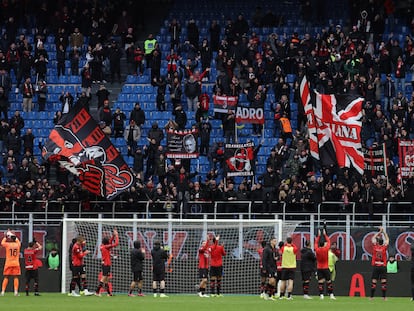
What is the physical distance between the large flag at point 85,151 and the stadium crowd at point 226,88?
3.21ft

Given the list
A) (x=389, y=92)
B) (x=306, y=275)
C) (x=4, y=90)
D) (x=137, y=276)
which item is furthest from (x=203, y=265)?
(x=4, y=90)

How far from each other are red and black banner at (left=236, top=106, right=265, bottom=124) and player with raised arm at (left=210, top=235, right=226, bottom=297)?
8.65 meters

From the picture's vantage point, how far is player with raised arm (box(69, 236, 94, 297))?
38.9m

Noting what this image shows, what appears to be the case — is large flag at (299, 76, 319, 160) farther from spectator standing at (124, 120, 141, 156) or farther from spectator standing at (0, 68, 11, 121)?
spectator standing at (0, 68, 11, 121)

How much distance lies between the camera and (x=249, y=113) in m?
47.7

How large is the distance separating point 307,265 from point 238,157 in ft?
21.5

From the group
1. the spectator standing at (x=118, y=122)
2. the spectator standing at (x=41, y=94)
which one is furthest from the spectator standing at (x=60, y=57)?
the spectator standing at (x=118, y=122)

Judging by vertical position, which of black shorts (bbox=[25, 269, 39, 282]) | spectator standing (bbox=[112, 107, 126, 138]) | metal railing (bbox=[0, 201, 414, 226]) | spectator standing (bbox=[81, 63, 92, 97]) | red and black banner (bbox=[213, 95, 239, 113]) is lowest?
black shorts (bbox=[25, 269, 39, 282])

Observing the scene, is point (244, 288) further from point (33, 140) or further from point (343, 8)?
point (343, 8)

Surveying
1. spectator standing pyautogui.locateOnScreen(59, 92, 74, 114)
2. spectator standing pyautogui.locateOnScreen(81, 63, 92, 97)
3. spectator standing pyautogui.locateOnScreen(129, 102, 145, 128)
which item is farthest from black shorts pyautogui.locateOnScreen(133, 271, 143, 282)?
Result: spectator standing pyautogui.locateOnScreen(81, 63, 92, 97)

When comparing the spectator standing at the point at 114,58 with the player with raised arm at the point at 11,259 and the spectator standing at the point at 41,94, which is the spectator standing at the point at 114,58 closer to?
the spectator standing at the point at 41,94

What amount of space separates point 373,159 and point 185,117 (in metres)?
9.56

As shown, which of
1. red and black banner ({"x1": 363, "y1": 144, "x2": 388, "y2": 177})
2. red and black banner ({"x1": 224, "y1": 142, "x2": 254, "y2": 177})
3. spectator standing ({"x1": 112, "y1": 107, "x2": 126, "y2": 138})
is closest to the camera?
red and black banner ({"x1": 363, "y1": 144, "x2": 388, "y2": 177})

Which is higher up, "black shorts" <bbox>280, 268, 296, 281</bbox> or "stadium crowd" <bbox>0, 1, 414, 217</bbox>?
"stadium crowd" <bbox>0, 1, 414, 217</bbox>
